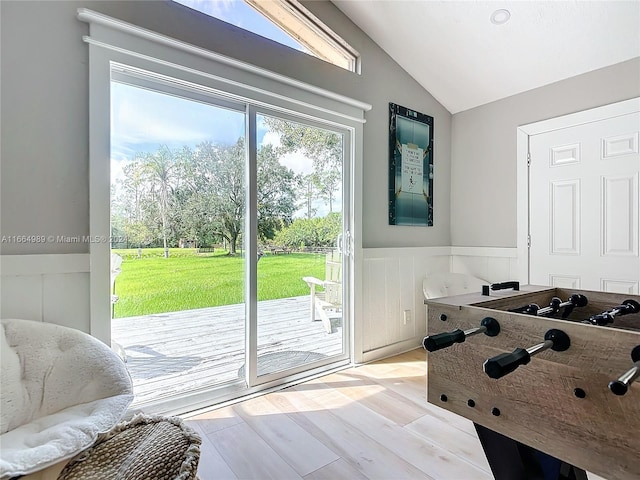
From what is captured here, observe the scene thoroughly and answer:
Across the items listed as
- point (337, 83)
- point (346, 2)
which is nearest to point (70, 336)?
point (337, 83)

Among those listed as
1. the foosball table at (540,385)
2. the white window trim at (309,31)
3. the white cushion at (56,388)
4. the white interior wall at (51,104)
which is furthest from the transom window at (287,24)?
the foosball table at (540,385)

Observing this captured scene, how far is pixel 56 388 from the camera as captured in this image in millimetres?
1349

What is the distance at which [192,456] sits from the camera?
114 cm

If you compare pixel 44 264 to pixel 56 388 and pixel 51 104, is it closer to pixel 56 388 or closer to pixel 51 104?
pixel 56 388

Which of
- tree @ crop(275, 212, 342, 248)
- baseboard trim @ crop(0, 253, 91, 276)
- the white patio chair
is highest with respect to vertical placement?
tree @ crop(275, 212, 342, 248)

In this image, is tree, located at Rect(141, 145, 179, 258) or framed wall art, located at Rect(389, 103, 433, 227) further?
framed wall art, located at Rect(389, 103, 433, 227)

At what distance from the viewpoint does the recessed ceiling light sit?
230cm

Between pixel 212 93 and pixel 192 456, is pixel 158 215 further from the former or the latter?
pixel 192 456

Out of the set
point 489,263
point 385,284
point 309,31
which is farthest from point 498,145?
point 309,31

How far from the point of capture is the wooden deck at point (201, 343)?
1.96 meters

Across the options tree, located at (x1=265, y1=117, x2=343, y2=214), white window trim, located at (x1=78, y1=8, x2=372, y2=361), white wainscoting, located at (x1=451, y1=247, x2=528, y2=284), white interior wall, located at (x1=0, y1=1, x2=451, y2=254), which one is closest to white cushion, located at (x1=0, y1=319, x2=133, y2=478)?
white window trim, located at (x1=78, y1=8, x2=372, y2=361)

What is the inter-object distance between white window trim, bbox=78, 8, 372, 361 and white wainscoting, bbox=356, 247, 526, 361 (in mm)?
1330

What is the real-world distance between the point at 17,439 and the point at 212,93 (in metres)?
1.88

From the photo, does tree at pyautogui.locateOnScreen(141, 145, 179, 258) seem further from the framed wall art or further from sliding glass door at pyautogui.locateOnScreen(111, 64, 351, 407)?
the framed wall art
